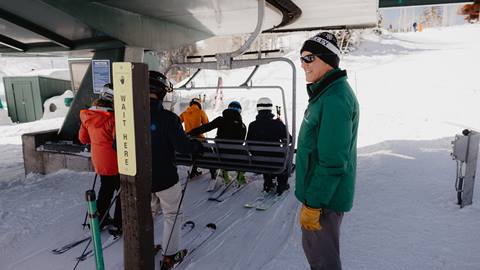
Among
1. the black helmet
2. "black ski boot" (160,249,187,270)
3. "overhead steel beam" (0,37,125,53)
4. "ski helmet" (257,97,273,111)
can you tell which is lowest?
"black ski boot" (160,249,187,270)

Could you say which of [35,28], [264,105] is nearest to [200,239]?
[264,105]

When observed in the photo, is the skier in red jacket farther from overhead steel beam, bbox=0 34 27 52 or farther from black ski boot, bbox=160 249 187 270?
overhead steel beam, bbox=0 34 27 52

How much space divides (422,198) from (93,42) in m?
6.32

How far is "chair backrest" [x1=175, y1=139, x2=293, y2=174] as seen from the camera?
478 centimetres

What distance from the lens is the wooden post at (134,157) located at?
7.34ft

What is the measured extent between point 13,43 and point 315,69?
7.63 metres

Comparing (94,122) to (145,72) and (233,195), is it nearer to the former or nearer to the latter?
Result: (145,72)

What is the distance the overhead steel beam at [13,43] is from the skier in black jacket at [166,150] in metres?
5.95

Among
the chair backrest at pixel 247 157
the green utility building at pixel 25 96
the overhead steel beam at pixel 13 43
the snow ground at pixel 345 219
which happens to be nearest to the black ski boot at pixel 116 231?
the snow ground at pixel 345 219

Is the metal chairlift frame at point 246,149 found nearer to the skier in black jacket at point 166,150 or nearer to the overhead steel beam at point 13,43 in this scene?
the skier in black jacket at point 166,150

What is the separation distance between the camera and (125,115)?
2.26 meters

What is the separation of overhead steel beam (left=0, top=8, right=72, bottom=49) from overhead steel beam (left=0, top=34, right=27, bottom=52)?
1.27 meters

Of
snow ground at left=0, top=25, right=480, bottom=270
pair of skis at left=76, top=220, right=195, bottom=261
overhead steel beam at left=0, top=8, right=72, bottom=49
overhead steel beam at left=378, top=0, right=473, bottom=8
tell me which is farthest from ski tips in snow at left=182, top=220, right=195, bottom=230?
overhead steel beam at left=378, top=0, right=473, bottom=8

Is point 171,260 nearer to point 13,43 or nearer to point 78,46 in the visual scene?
point 78,46
